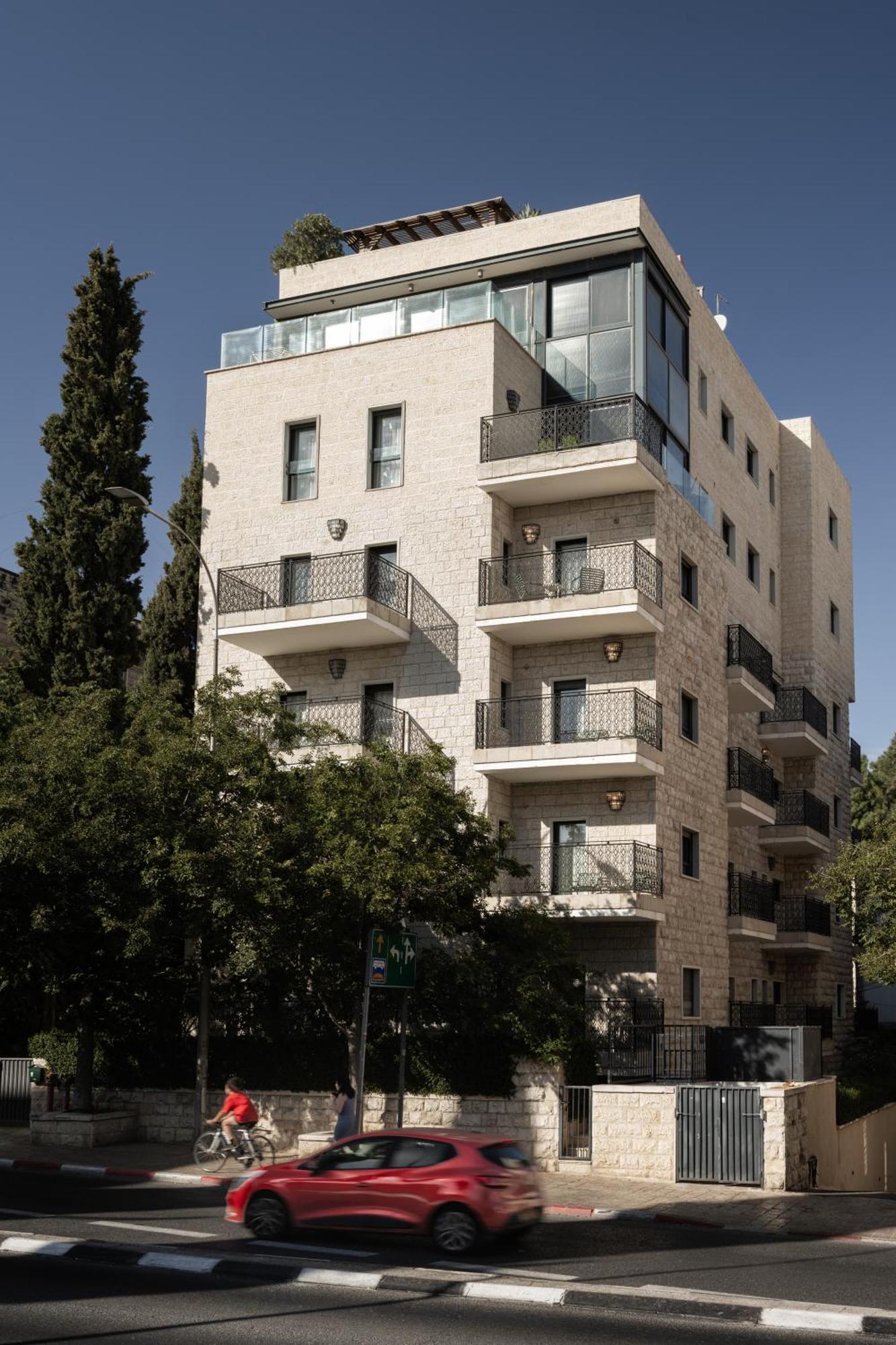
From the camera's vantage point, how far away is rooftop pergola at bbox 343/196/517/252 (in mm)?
36906

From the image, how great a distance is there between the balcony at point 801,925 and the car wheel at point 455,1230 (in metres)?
24.9

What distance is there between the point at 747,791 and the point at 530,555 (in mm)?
9731

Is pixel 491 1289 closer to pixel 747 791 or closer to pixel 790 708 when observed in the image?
pixel 747 791

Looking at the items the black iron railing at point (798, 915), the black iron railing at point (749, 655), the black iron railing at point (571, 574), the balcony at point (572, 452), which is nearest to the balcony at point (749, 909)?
the black iron railing at point (798, 915)

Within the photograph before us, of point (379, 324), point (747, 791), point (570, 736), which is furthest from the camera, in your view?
point (747, 791)

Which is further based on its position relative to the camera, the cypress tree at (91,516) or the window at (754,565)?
the window at (754,565)

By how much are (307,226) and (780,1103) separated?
2777 centimetres

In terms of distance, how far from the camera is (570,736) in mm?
30359

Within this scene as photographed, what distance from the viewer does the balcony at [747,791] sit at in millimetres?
35312

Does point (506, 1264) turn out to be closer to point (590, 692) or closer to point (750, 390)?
point (590, 692)

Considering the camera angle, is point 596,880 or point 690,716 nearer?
point 596,880

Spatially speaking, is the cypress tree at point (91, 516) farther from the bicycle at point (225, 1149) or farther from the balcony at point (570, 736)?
the bicycle at point (225, 1149)

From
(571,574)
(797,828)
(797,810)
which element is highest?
(571,574)

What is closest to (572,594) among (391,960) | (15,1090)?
(391,960)
